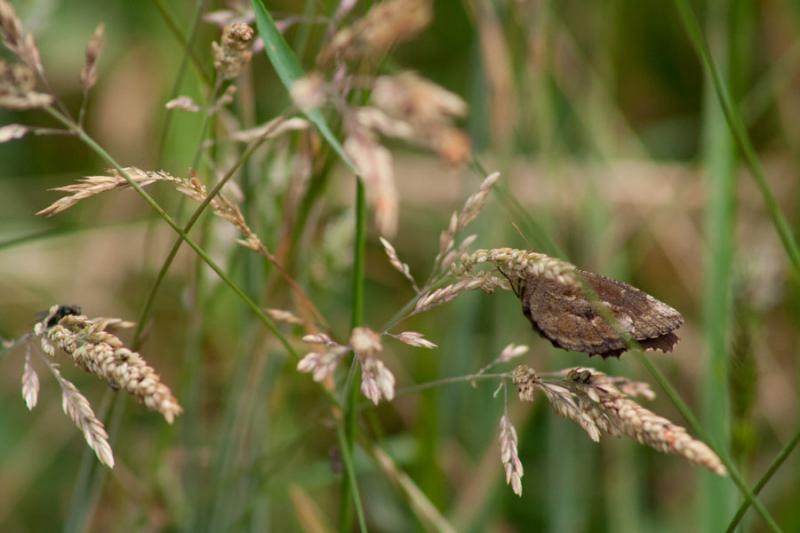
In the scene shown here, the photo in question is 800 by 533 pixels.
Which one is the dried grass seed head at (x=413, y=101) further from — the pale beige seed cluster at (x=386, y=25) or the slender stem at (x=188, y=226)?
the slender stem at (x=188, y=226)

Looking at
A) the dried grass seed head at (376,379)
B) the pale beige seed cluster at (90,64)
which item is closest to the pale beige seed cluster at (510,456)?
the dried grass seed head at (376,379)

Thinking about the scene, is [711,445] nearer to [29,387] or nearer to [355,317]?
[355,317]

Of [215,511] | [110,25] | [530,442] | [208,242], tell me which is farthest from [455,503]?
[110,25]

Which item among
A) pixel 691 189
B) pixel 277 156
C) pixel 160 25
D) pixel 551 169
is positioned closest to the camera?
pixel 277 156

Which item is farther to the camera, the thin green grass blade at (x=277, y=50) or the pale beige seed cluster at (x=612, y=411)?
the thin green grass blade at (x=277, y=50)

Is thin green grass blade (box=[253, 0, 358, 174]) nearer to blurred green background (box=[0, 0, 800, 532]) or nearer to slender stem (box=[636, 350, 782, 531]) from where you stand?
blurred green background (box=[0, 0, 800, 532])

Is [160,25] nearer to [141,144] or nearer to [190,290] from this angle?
[141,144]
